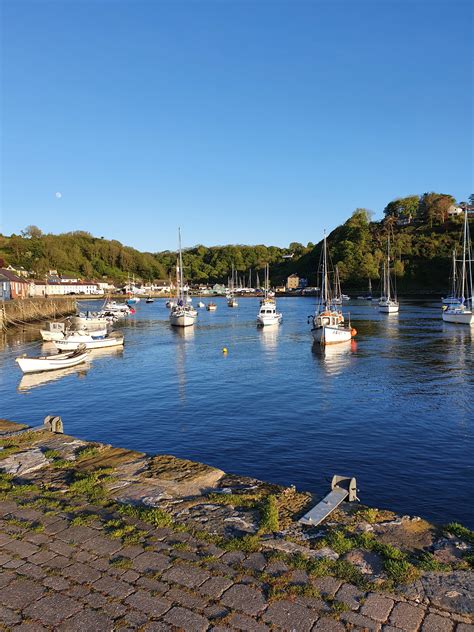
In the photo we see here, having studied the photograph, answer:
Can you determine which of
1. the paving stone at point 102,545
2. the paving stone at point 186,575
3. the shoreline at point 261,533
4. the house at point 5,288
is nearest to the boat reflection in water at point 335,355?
the shoreline at point 261,533

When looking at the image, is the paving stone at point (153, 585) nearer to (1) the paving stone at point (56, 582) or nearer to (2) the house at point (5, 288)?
(1) the paving stone at point (56, 582)

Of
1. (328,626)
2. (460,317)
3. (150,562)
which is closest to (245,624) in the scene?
(328,626)

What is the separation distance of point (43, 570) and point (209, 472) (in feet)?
15.6

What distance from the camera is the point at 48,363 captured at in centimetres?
3638

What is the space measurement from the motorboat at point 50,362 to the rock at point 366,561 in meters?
31.9

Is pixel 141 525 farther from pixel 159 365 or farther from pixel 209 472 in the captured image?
pixel 159 365

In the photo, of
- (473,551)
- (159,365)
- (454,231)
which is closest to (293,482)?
(473,551)

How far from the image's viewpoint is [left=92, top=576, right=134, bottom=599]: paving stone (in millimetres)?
6397

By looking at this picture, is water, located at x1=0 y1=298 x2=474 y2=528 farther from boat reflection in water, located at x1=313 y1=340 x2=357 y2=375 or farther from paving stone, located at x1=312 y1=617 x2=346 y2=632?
paving stone, located at x1=312 y1=617 x2=346 y2=632

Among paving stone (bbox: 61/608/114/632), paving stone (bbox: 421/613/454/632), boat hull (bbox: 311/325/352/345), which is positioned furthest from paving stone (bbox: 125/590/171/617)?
boat hull (bbox: 311/325/352/345)

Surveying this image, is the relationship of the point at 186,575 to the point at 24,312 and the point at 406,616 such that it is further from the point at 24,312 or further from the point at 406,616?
the point at 24,312

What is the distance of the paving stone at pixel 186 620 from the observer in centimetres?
577

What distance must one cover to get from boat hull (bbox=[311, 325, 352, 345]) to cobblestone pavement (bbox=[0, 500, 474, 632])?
41.4 m

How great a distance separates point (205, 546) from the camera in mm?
7586
